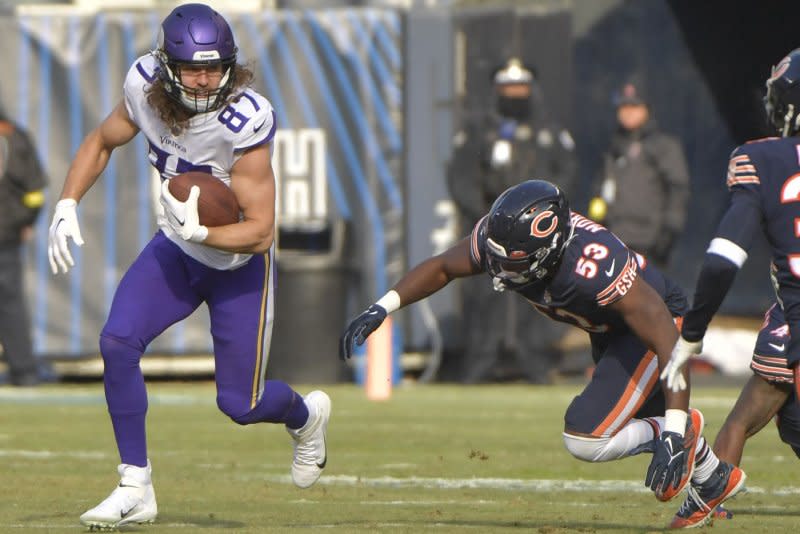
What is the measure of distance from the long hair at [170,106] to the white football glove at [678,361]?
175 cm

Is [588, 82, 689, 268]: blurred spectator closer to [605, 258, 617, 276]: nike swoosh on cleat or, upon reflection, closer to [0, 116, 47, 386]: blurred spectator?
[0, 116, 47, 386]: blurred spectator

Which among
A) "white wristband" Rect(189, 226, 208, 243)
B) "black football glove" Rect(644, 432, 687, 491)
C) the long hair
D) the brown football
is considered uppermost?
the long hair

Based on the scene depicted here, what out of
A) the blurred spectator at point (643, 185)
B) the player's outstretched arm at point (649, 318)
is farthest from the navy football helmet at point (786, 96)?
the blurred spectator at point (643, 185)

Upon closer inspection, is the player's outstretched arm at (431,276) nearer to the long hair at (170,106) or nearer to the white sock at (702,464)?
the long hair at (170,106)

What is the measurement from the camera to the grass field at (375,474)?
596cm

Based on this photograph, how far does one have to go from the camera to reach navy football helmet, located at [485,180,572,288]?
561cm

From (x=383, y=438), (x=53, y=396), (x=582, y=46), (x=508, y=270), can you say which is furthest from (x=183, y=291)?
(x=582, y=46)

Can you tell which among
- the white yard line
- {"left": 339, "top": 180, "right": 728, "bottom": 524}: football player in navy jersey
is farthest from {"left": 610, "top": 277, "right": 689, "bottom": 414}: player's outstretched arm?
the white yard line

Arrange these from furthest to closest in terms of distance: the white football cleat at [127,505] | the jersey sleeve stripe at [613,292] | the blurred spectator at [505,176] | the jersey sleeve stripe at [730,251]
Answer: the blurred spectator at [505,176] → the jersey sleeve stripe at [613,292] → the white football cleat at [127,505] → the jersey sleeve stripe at [730,251]

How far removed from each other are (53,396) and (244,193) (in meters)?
6.45

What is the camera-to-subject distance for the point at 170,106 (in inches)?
229

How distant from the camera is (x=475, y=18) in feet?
43.3

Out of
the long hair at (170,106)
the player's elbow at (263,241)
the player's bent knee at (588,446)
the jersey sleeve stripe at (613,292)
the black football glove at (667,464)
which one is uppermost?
the long hair at (170,106)

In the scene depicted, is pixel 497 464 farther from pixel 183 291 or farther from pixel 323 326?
pixel 323 326
